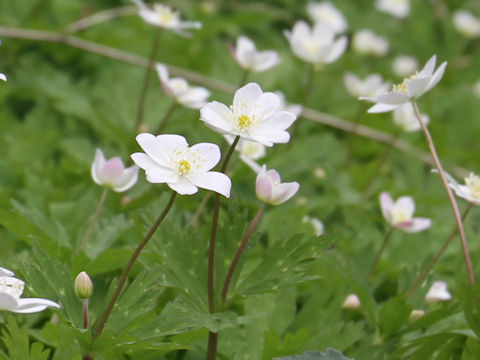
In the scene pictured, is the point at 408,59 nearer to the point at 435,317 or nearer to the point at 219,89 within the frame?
the point at 219,89

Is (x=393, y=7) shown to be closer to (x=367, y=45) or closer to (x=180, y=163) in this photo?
(x=367, y=45)

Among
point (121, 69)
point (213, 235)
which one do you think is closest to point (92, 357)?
point (213, 235)

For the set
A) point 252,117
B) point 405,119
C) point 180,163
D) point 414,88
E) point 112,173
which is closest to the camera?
point 180,163

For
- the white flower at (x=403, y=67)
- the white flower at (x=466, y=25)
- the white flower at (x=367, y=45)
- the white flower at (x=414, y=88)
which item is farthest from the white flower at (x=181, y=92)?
the white flower at (x=466, y=25)

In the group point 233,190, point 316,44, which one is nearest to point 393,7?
point 316,44

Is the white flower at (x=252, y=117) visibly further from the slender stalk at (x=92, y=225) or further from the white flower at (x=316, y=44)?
the white flower at (x=316, y=44)
